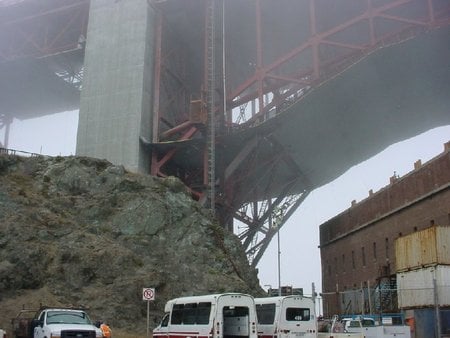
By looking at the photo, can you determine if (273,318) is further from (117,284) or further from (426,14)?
(426,14)

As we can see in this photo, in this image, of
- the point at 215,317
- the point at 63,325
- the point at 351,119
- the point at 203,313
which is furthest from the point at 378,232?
the point at 63,325

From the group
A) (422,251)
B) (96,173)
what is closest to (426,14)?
(422,251)

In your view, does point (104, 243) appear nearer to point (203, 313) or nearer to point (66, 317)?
point (66, 317)

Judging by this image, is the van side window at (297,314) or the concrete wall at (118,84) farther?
the concrete wall at (118,84)

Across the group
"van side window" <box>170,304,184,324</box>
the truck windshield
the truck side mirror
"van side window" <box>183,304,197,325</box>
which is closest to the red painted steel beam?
"van side window" <box>170,304,184,324</box>

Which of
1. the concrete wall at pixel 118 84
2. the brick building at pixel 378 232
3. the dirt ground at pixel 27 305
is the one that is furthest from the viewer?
the concrete wall at pixel 118 84

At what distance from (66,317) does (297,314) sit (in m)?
9.25

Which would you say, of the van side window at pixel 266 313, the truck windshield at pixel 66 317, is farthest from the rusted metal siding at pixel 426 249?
the truck windshield at pixel 66 317

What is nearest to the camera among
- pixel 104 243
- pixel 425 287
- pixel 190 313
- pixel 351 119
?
pixel 190 313

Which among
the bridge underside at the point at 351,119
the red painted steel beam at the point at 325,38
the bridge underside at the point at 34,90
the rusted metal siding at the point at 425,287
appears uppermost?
the bridge underside at the point at 34,90

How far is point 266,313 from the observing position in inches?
997

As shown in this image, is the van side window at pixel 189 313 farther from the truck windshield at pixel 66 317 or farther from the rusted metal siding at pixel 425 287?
the rusted metal siding at pixel 425 287

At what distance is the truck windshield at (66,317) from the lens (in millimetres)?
21812

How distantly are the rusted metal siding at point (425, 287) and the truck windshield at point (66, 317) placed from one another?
55.0 ft
